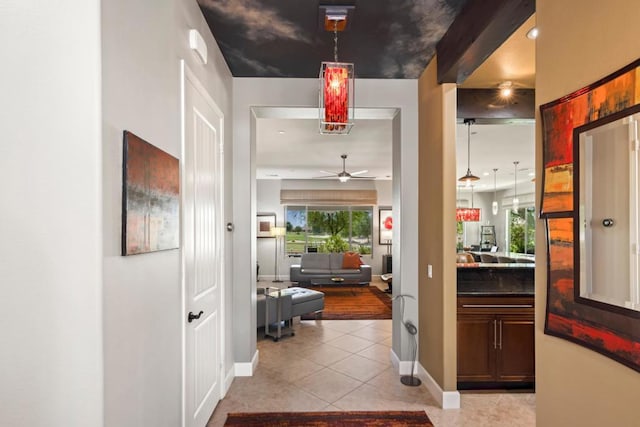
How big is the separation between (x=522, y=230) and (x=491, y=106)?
846cm

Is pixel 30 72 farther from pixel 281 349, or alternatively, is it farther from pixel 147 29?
pixel 281 349

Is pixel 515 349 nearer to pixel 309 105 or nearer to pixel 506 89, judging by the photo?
pixel 506 89

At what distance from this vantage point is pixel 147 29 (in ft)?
5.21

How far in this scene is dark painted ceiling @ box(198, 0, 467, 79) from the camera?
7.79 feet

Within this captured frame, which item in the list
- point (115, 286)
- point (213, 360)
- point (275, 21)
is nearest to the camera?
point (115, 286)

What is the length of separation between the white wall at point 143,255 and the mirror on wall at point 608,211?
1.73m

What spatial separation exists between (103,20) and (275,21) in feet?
5.17

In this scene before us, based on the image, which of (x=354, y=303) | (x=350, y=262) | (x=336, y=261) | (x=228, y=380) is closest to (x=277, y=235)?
(x=336, y=261)

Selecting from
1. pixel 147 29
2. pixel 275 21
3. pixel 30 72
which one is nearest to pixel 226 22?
pixel 275 21

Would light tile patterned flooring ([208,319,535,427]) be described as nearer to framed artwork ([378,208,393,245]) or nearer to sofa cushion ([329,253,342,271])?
sofa cushion ([329,253,342,271])

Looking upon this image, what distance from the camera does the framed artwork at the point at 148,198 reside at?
4.40 feet

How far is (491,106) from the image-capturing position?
12.5 ft

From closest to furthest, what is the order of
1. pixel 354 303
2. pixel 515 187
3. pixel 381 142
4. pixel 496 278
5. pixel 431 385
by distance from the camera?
pixel 431 385 < pixel 496 278 < pixel 381 142 < pixel 354 303 < pixel 515 187

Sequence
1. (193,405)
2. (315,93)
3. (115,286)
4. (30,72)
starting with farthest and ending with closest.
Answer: (315,93), (193,405), (115,286), (30,72)
